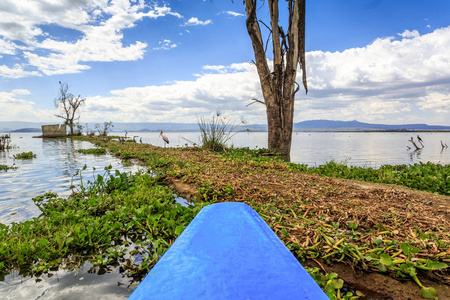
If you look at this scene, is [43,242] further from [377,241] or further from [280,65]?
[280,65]

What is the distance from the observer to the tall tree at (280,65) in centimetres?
971

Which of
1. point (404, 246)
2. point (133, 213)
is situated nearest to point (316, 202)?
point (404, 246)

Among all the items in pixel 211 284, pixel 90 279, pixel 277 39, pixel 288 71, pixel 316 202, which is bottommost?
pixel 90 279

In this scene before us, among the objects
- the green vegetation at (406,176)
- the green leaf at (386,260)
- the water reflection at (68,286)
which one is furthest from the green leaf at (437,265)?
the green vegetation at (406,176)

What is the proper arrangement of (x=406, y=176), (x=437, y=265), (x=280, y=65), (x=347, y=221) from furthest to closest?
1. (x=280, y=65)
2. (x=406, y=176)
3. (x=347, y=221)
4. (x=437, y=265)

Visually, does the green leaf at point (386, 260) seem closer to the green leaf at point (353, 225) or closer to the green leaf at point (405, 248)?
the green leaf at point (405, 248)

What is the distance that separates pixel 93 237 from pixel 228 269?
1.88 meters

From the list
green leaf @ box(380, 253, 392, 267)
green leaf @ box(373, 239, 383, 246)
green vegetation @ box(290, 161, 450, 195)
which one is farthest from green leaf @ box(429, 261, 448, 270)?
green vegetation @ box(290, 161, 450, 195)

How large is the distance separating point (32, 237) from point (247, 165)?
15.5 feet

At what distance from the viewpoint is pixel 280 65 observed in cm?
994

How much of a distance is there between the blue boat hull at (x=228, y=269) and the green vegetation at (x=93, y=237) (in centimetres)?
79

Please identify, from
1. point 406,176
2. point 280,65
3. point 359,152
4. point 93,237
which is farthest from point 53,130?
point 406,176

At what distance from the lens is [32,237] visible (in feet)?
8.25

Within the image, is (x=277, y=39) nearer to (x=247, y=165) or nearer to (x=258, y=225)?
(x=247, y=165)
